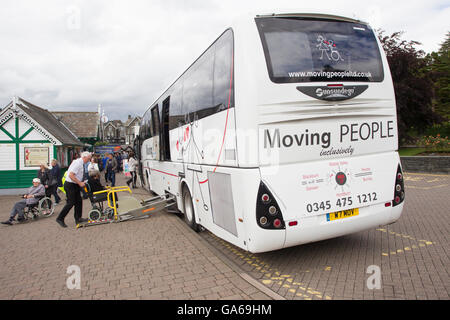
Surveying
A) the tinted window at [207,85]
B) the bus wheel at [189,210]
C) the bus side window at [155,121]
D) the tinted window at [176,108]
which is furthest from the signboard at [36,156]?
the bus wheel at [189,210]

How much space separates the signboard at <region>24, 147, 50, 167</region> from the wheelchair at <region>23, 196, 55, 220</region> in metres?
8.23

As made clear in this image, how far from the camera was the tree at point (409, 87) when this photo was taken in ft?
80.5

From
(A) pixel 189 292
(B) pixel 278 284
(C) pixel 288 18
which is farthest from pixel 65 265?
(C) pixel 288 18

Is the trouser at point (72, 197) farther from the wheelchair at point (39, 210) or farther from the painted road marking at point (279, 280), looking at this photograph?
the painted road marking at point (279, 280)

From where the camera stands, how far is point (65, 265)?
539 centimetres

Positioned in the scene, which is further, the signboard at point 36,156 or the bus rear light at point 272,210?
the signboard at point 36,156

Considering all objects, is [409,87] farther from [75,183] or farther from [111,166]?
[75,183]

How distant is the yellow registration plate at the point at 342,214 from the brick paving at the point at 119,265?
4.68 ft

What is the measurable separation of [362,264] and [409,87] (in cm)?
2452

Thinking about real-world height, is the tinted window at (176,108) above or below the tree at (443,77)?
below

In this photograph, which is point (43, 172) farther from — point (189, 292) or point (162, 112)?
point (189, 292)

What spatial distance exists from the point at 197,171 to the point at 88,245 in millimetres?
2882

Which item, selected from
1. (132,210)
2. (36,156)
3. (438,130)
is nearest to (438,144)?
(438,130)

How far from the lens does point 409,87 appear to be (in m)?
24.5
